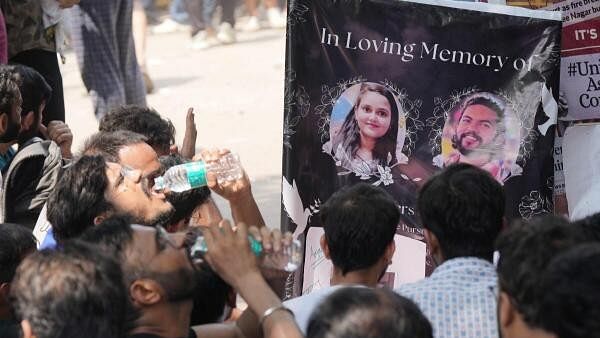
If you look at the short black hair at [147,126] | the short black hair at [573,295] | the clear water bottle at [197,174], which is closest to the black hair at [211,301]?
the clear water bottle at [197,174]

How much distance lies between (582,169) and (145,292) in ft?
7.89

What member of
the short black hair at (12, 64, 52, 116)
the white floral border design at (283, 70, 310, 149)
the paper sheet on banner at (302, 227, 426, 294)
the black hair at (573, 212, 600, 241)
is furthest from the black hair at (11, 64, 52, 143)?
the black hair at (573, 212, 600, 241)

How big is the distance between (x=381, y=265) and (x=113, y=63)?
512 centimetres

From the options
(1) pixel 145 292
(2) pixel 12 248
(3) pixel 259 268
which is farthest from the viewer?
(2) pixel 12 248

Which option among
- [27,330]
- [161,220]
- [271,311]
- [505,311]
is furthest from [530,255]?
[161,220]

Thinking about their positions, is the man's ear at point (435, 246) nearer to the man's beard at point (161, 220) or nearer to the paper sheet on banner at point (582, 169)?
the man's beard at point (161, 220)

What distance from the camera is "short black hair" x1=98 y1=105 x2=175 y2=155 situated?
5254mm

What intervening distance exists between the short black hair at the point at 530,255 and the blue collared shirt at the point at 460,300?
0.57ft

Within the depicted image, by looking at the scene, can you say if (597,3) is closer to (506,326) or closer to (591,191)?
(591,191)

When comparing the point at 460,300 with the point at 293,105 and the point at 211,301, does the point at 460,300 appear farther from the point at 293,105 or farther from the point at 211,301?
the point at 293,105

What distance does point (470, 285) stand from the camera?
337 centimetres

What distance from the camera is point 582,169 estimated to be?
4.91m

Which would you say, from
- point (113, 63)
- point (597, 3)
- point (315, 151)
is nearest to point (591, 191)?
point (597, 3)

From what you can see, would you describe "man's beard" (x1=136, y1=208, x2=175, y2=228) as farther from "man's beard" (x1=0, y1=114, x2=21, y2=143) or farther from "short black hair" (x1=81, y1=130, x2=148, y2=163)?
"man's beard" (x1=0, y1=114, x2=21, y2=143)
